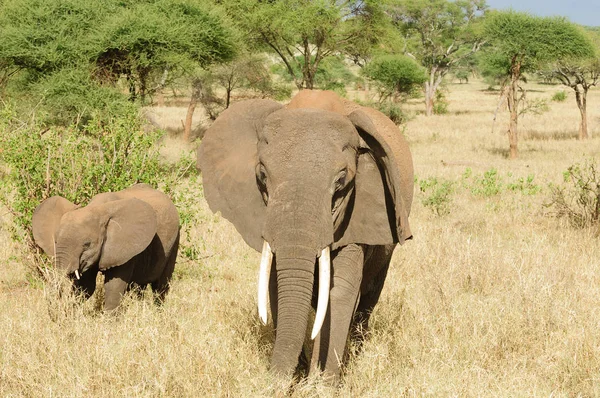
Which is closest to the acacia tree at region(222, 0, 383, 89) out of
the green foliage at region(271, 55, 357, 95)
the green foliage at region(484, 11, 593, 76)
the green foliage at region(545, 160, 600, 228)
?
the green foliage at region(271, 55, 357, 95)

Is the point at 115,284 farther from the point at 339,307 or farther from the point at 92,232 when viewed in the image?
the point at 339,307

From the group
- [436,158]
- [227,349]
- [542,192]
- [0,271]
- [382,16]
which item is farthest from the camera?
[382,16]

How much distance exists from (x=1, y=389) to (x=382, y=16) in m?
23.4

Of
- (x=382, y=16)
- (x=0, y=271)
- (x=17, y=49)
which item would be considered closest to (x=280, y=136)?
(x=0, y=271)

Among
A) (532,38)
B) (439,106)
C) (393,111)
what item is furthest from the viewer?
(439,106)

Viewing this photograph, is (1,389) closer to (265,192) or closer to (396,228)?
(265,192)

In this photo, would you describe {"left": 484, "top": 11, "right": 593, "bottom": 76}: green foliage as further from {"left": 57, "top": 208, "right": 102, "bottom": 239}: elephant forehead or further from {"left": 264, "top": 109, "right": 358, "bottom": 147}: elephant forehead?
{"left": 264, "top": 109, "right": 358, "bottom": 147}: elephant forehead

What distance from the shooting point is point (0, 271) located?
24.7 feet

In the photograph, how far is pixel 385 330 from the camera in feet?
17.3

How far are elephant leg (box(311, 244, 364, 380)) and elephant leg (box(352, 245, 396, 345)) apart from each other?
1.82 feet

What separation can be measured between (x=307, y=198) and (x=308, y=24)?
1989cm

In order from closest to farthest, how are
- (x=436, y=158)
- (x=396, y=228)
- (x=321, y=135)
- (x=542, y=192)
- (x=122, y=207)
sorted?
(x=321, y=135) < (x=396, y=228) < (x=122, y=207) < (x=542, y=192) < (x=436, y=158)

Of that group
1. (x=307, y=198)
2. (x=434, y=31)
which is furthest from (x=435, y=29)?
(x=307, y=198)

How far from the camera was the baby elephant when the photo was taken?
5.71 m
